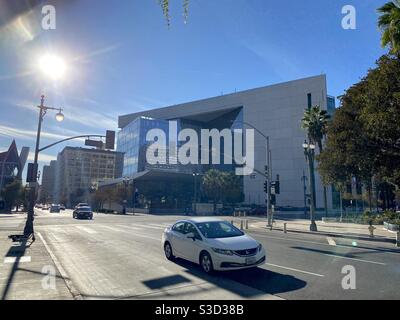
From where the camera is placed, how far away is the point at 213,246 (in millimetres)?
8328

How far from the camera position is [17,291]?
678 centimetres

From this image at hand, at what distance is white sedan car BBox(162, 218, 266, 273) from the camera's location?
26.5 ft

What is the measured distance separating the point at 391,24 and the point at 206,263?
15081 mm

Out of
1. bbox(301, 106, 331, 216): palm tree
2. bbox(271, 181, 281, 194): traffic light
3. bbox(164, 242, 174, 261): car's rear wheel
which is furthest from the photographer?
bbox(301, 106, 331, 216): palm tree

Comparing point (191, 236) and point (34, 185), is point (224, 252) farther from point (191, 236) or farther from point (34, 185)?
point (34, 185)

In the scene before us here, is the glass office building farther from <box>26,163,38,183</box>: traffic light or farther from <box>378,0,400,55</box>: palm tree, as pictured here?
<box>378,0,400,55</box>: palm tree

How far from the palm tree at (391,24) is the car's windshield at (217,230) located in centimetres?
1290

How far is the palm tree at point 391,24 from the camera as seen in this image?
1527 centimetres

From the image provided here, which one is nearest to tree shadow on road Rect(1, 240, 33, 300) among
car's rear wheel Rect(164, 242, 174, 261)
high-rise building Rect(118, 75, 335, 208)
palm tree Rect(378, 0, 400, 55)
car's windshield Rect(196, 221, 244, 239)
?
car's rear wheel Rect(164, 242, 174, 261)

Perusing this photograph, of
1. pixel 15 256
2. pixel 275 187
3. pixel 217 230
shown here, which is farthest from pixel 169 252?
pixel 275 187

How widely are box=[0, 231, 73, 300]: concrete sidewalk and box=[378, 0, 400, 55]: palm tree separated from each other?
17.6 meters

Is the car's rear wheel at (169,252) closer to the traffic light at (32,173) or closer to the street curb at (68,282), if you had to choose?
the street curb at (68,282)

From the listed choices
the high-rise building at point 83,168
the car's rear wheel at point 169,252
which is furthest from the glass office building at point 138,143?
the car's rear wheel at point 169,252
